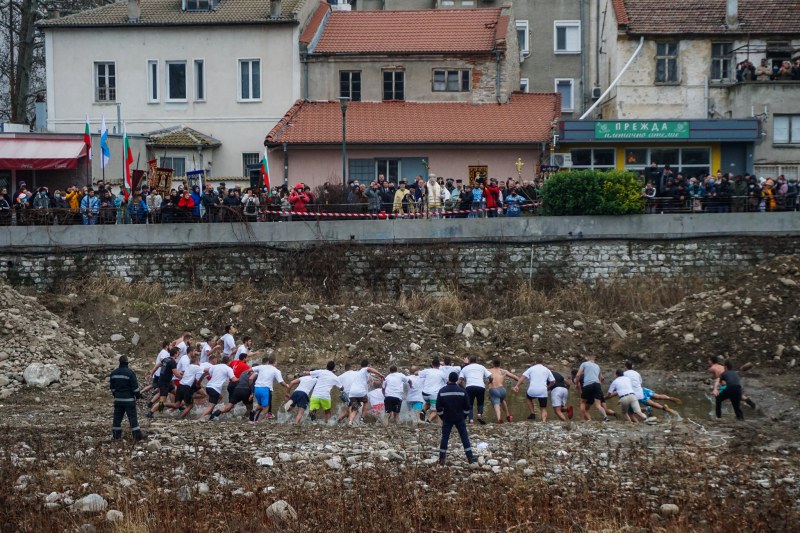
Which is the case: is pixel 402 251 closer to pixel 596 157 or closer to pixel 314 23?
pixel 596 157

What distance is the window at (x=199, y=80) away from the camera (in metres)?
44.0

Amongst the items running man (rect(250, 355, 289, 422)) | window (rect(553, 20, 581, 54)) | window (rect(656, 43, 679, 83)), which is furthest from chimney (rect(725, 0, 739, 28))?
running man (rect(250, 355, 289, 422))

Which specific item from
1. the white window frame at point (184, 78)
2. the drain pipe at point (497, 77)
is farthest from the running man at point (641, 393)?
the white window frame at point (184, 78)

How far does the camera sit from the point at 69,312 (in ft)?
101

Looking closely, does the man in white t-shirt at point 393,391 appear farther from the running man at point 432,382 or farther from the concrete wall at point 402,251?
the concrete wall at point 402,251

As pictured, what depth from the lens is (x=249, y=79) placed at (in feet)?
144

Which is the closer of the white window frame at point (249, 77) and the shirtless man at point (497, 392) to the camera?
the shirtless man at point (497, 392)

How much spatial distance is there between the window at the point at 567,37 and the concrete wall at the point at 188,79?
40.2ft

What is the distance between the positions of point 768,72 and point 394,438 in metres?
25.7

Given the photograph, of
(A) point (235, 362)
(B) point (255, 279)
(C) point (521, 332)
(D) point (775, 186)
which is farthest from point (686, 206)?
(A) point (235, 362)

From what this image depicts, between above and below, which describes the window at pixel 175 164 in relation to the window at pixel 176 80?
below

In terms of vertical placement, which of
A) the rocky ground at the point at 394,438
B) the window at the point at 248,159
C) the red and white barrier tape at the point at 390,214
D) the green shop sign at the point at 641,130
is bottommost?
the rocky ground at the point at 394,438

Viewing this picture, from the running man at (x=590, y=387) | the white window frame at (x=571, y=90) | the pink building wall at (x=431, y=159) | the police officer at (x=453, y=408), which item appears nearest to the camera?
the police officer at (x=453, y=408)

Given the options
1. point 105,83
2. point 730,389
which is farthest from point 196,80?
point 730,389
